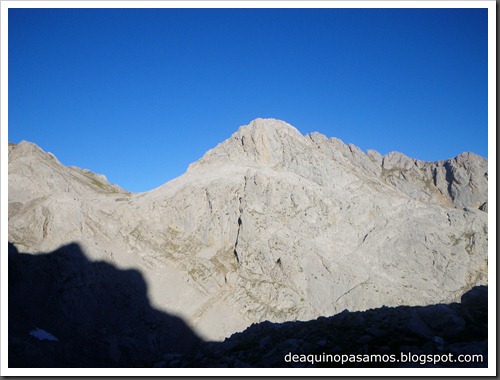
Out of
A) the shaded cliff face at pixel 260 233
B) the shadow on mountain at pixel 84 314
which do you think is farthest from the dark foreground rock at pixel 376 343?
the shaded cliff face at pixel 260 233

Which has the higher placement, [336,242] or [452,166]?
[452,166]

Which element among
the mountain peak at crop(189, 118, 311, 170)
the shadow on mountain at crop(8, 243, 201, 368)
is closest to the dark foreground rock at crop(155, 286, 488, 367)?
the shadow on mountain at crop(8, 243, 201, 368)

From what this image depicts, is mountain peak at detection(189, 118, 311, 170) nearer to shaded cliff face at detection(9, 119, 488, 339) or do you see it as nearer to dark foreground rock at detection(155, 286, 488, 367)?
shaded cliff face at detection(9, 119, 488, 339)

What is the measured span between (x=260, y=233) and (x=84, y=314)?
39.3 meters

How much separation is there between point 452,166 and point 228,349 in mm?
146009

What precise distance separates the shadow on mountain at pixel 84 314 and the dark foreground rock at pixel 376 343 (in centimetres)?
3564

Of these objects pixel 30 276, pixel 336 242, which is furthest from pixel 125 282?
pixel 336 242

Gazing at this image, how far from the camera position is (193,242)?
8344 cm

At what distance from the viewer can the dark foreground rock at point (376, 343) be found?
54.5 feet

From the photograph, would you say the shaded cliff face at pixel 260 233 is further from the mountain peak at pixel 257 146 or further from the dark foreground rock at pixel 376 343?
the dark foreground rock at pixel 376 343

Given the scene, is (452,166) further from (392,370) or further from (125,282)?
(392,370)

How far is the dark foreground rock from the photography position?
16.6 meters

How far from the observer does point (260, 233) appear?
83312mm

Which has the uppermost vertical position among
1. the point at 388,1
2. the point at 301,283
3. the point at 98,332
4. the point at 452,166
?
the point at 452,166
